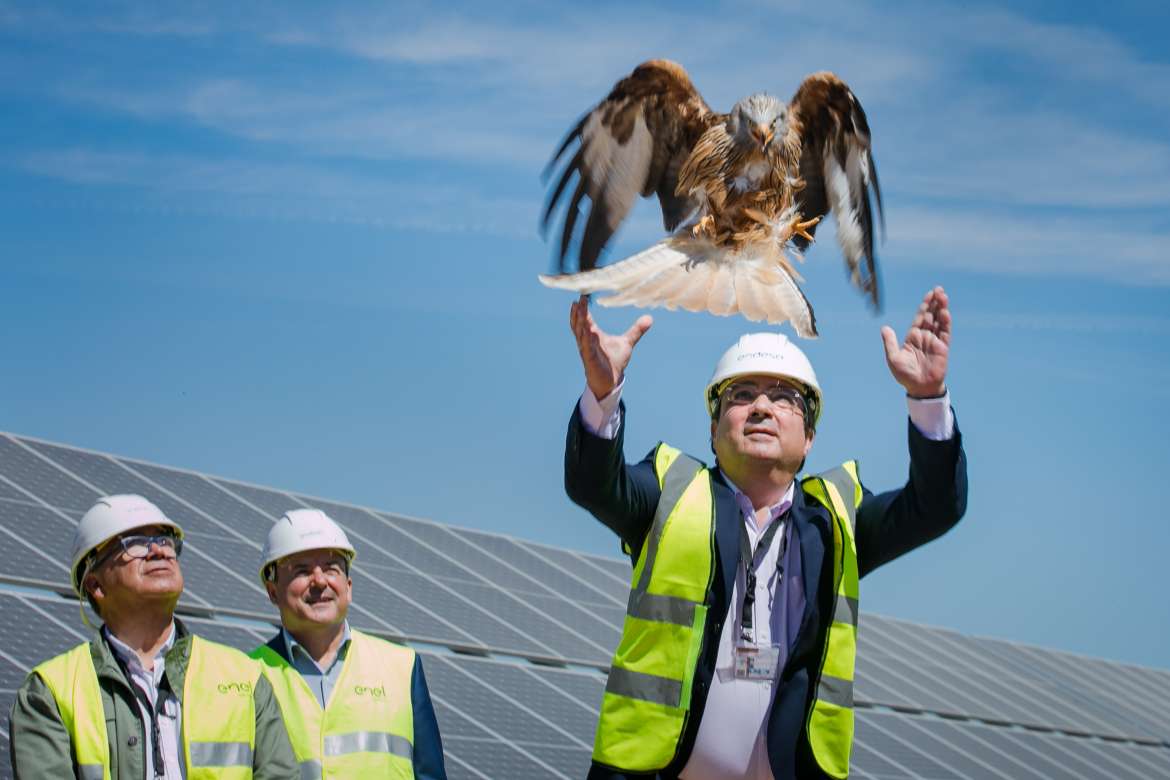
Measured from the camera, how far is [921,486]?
457 cm

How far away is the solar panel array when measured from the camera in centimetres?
858

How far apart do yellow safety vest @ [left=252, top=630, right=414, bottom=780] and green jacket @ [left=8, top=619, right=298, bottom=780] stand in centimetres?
18

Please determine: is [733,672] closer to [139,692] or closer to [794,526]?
[794,526]

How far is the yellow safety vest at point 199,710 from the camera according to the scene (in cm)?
486

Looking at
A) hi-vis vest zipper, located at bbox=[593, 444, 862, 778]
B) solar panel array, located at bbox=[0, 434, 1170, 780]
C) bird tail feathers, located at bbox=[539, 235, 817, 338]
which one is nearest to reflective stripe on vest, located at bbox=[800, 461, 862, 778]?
hi-vis vest zipper, located at bbox=[593, 444, 862, 778]

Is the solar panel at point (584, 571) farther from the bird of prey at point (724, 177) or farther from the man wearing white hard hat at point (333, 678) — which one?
the man wearing white hard hat at point (333, 678)

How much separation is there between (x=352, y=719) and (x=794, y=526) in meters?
1.73

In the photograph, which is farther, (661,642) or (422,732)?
(422,732)

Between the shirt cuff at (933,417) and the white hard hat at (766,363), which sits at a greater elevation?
the white hard hat at (766,363)

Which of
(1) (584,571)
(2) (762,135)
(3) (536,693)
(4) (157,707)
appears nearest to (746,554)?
(4) (157,707)

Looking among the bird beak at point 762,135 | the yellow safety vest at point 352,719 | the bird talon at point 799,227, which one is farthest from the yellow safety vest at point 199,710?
the bird beak at point 762,135

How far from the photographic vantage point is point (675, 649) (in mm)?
4453

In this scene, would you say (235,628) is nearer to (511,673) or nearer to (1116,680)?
(511,673)

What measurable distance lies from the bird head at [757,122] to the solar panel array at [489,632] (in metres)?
3.43
